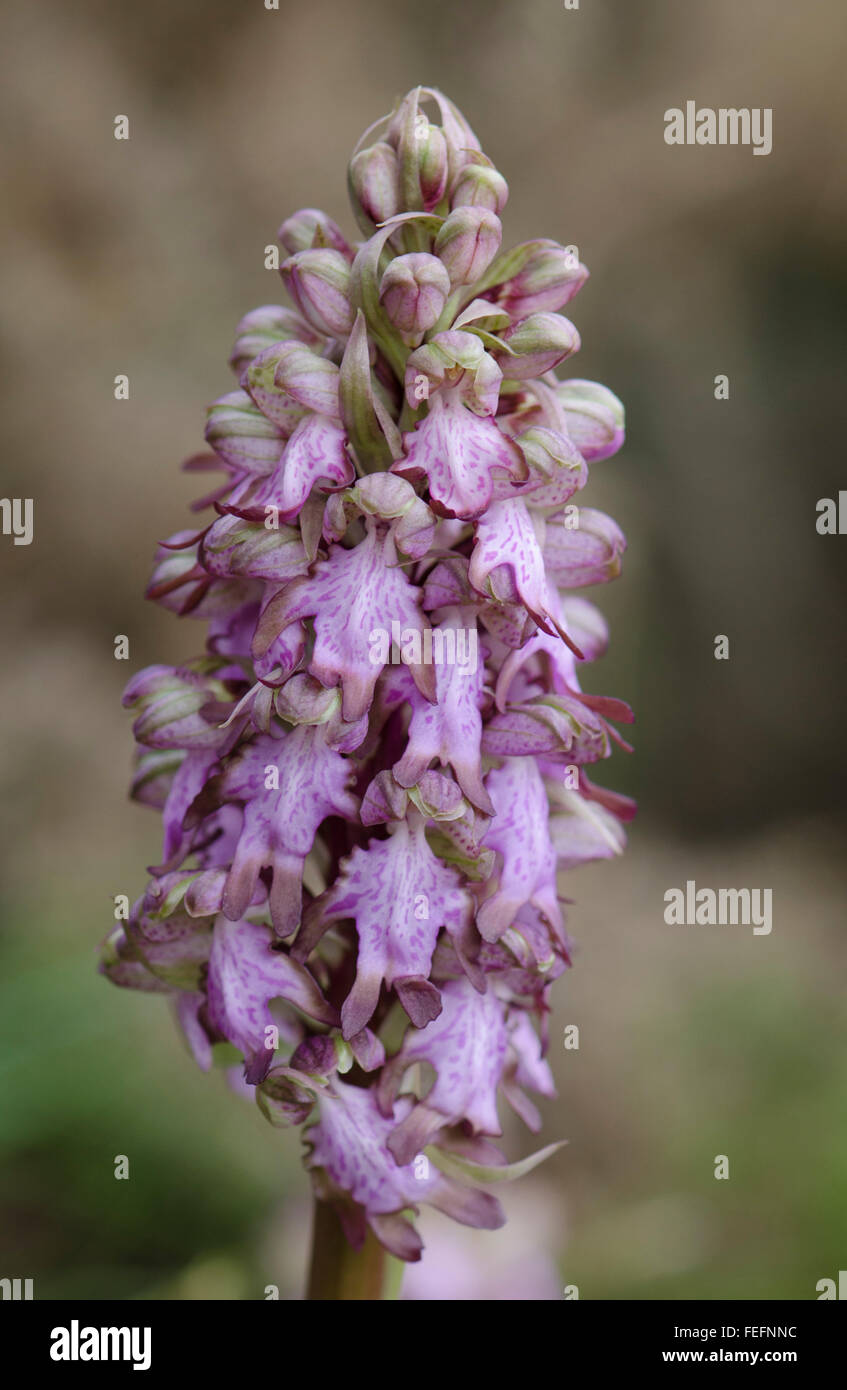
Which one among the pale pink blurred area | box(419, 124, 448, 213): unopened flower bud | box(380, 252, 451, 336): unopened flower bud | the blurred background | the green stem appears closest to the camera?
box(380, 252, 451, 336): unopened flower bud

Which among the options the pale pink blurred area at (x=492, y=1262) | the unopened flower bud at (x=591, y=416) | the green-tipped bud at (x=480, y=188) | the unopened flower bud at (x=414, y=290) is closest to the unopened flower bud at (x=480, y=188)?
the green-tipped bud at (x=480, y=188)

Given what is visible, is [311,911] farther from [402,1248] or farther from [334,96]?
[334,96]

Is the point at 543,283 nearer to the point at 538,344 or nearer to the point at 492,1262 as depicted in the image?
the point at 538,344

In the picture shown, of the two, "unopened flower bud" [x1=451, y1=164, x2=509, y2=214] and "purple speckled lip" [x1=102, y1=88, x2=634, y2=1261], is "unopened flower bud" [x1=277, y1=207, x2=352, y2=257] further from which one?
"unopened flower bud" [x1=451, y1=164, x2=509, y2=214]

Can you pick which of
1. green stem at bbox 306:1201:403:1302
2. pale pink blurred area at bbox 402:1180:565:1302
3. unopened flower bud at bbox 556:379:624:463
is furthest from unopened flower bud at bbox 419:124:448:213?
pale pink blurred area at bbox 402:1180:565:1302

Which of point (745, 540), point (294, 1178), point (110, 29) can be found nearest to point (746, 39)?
point (745, 540)

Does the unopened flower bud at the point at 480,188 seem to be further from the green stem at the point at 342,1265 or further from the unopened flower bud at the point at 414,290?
the green stem at the point at 342,1265
